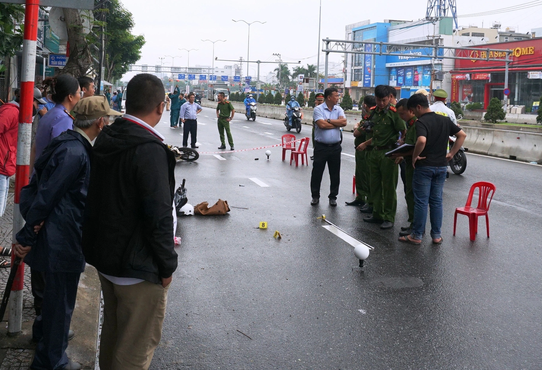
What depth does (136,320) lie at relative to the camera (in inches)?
124

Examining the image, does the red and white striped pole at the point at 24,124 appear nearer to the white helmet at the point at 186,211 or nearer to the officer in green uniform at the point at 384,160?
the white helmet at the point at 186,211

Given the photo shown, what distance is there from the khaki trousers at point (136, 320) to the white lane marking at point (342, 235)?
15.7 ft

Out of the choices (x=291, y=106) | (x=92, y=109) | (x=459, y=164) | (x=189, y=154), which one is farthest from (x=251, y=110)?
(x=92, y=109)

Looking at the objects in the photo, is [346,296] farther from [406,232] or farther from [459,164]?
[459,164]

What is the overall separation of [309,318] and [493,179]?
10.1 metres

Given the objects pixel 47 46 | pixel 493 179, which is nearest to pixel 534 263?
pixel 493 179

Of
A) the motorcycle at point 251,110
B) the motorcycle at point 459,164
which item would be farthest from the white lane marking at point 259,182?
the motorcycle at point 251,110

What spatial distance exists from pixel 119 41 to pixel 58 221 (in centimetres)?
5840

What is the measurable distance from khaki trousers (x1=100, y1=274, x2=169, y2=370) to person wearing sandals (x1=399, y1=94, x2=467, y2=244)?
5.07 metres

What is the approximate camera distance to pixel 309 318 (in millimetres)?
5203

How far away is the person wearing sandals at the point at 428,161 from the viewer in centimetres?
761

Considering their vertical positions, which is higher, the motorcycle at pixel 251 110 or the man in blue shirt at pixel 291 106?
the motorcycle at pixel 251 110

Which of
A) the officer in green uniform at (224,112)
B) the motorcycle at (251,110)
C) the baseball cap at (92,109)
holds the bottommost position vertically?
the baseball cap at (92,109)

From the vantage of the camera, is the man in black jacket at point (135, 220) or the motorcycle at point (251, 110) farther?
the motorcycle at point (251, 110)
